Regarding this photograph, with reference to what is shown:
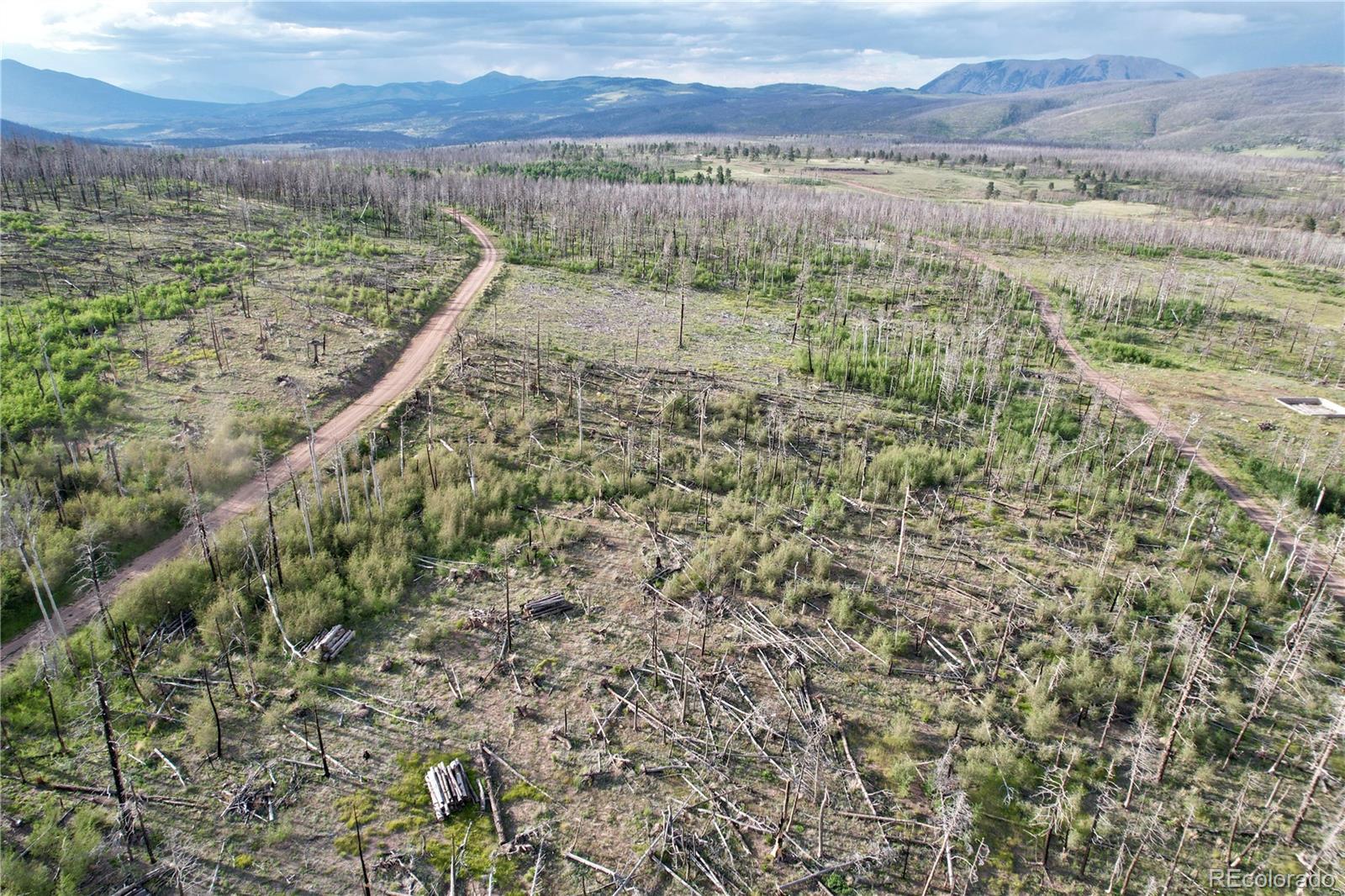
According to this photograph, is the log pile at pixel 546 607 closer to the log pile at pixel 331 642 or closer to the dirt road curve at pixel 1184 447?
the log pile at pixel 331 642

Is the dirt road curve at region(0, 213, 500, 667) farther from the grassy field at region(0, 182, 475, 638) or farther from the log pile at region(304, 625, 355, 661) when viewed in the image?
the log pile at region(304, 625, 355, 661)

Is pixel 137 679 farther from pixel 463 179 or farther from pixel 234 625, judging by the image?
pixel 463 179

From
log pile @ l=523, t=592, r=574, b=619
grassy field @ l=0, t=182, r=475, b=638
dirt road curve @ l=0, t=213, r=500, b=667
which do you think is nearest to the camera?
dirt road curve @ l=0, t=213, r=500, b=667

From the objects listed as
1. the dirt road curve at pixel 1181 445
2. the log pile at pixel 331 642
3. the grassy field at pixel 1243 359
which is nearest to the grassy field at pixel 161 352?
the log pile at pixel 331 642

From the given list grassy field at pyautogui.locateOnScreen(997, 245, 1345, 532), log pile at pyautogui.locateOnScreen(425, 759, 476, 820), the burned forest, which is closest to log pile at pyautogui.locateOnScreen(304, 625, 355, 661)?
the burned forest

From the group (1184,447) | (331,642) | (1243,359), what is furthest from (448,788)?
(1243,359)

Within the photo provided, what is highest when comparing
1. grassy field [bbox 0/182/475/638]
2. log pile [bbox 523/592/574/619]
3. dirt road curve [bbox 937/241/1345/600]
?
grassy field [bbox 0/182/475/638]
